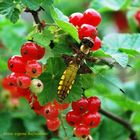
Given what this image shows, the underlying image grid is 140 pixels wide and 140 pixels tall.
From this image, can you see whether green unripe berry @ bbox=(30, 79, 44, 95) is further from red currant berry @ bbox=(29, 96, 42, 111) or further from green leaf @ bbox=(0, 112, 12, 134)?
green leaf @ bbox=(0, 112, 12, 134)

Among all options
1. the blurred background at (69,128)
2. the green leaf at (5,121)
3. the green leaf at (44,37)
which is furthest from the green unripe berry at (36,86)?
the green leaf at (5,121)

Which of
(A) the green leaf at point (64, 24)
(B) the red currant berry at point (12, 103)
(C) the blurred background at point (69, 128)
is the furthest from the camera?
(B) the red currant berry at point (12, 103)

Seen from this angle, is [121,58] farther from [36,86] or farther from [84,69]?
[36,86]

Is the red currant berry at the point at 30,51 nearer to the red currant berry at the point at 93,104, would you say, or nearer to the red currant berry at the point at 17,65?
the red currant berry at the point at 17,65

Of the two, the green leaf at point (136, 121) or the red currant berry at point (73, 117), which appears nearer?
the red currant berry at point (73, 117)

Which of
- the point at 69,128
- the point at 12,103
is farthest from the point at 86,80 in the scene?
the point at 12,103

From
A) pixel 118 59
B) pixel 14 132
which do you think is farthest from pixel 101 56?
pixel 14 132
